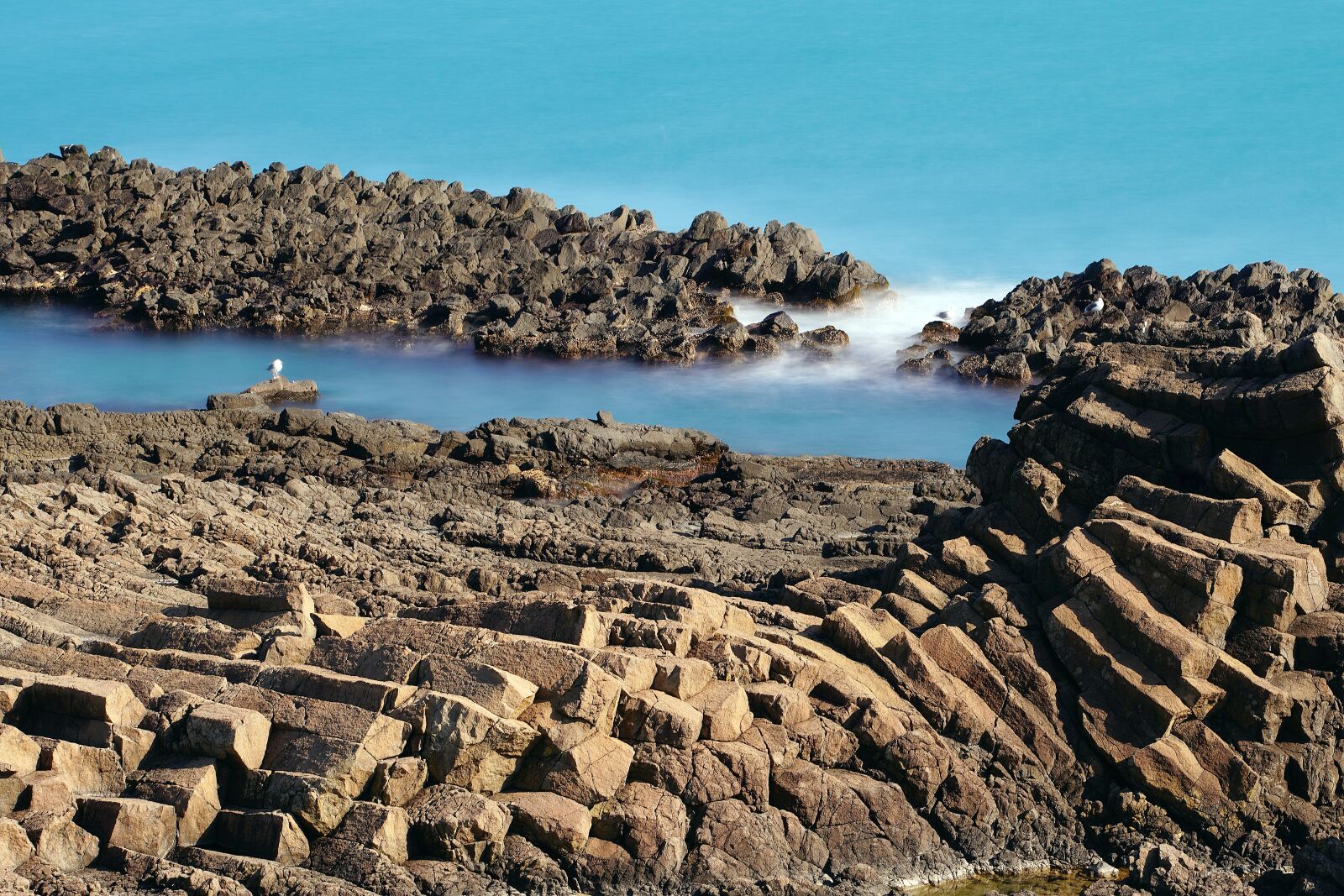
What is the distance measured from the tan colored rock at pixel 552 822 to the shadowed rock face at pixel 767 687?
0.03 meters

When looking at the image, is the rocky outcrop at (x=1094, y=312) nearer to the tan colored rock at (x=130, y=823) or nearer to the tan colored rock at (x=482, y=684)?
the tan colored rock at (x=482, y=684)

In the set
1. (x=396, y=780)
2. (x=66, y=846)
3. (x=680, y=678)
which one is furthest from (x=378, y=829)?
(x=680, y=678)

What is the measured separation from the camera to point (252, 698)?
599 inches

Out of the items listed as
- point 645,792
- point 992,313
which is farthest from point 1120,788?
point 992,313

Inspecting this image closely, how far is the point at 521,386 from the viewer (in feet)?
136

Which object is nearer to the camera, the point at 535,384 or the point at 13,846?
the point at 13,846

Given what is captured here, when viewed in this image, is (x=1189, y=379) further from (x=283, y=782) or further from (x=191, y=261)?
(x=191, y=261)

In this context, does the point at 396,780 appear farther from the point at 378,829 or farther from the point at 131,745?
the point at 131,745

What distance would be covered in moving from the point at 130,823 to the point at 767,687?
6167 mm

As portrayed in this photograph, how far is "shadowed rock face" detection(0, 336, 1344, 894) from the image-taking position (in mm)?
14406

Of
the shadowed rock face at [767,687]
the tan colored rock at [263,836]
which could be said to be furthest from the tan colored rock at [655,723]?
the tan colored rock at [263,836]

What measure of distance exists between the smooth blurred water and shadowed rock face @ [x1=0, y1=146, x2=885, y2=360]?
1.47 metres

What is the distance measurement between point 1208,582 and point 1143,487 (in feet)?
7.53

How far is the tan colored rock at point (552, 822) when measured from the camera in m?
14.6
